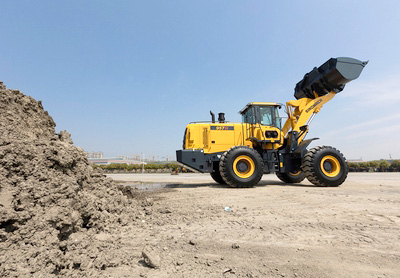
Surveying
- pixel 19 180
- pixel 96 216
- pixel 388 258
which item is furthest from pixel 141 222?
pixel 388 258

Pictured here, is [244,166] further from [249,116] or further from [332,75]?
[332,75]

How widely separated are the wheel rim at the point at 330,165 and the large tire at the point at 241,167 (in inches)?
96.8

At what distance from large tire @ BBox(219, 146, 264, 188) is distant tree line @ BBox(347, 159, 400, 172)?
25875mm

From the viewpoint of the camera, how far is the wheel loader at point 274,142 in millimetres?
7840

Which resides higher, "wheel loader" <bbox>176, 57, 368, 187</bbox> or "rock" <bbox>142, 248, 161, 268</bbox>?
"wheel loader" <bbox>176, 57, 368, 187</bbox>

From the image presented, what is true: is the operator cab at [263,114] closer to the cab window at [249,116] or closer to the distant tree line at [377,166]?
the cab window at [249,116]

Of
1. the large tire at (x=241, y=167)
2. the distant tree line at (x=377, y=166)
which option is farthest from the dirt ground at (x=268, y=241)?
the distant tree line at (x=377, y=166)

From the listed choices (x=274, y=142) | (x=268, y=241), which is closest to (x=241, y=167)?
(x=274, y=142)

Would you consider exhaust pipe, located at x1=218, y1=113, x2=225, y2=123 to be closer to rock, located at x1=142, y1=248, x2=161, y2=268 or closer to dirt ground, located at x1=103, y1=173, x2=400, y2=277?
dirt ground, located at x1=103, y1=173, x2=400, y2=277

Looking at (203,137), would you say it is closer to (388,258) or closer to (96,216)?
(96,216)

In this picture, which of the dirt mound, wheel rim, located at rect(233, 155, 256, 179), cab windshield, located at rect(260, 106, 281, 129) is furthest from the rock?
cab windshield, located at rect(260, 106, 281, 129)

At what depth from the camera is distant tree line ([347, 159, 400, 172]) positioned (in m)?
25.0

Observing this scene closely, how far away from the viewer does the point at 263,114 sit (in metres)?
8.92

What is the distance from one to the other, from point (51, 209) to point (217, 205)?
3.20m
